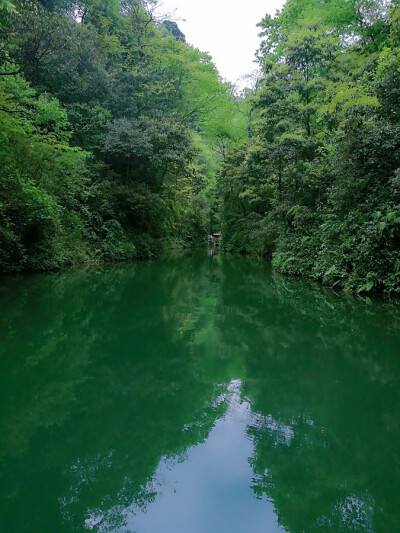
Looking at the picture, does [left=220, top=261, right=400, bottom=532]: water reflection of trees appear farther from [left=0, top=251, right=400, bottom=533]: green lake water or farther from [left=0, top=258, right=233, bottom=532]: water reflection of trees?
[left=0, top=258, right=233, bottom=532]: water reflection of trees

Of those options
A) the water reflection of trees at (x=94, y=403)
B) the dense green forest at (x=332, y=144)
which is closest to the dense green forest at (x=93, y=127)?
the dense green forest at (x=332, y=144)

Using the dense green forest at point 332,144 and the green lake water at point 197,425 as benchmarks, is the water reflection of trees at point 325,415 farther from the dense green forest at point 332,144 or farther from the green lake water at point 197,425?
the dense green forest at point 332,144

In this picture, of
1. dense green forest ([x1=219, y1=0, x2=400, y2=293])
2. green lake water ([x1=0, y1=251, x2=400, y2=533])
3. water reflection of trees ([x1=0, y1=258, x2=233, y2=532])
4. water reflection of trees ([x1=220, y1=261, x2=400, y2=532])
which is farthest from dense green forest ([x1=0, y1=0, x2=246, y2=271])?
water reflection of trees ([x1=220, y1=261, x2=400, y2=532])

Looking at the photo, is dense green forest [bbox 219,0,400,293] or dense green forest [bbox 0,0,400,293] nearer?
dense green forest [bbox 219,0,400,293]

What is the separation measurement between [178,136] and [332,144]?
7.82 meters

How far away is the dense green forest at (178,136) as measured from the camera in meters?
8.54

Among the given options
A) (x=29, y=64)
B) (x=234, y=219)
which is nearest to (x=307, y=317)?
(x=29, y=64)

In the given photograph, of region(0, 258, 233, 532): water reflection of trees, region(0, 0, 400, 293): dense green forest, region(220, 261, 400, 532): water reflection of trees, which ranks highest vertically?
region(0, 0, 400, 293): dense green forest

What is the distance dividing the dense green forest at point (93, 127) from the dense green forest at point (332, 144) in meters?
4.34

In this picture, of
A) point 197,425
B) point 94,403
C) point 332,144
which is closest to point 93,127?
point 332,144

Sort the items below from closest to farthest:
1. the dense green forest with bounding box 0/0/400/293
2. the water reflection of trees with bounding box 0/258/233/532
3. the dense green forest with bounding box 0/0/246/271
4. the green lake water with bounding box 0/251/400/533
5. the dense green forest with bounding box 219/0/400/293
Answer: the green lake water with bounding box 0/251/400/533, the water reflection of trees with bounding box 0/258/233/532, the dense green forest with bounding box 219/0/400/293, the dense green forest with bounding box 0/0/400/293, the dense green forest with bounding box 0/0/246/271

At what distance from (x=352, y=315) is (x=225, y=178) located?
1679cm

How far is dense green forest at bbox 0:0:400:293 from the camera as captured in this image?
8.54 m

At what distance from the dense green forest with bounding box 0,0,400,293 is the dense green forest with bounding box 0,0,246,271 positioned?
0.07m
